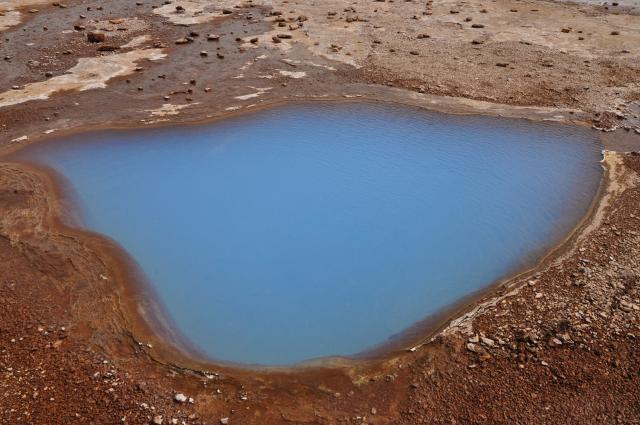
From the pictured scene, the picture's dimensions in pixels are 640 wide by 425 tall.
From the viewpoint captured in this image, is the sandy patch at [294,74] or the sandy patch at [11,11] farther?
the sandy patch at [11,11]

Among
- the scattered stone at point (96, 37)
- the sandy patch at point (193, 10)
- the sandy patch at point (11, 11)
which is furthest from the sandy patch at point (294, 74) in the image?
the sandy patch at point (11, 11)

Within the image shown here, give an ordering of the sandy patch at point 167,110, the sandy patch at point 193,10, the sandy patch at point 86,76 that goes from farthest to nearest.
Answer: the sandy patch at point 193,10
the sandy patch at point 86,76
the sandy patch at point 167,110

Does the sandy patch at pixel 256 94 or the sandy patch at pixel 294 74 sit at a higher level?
the sandy patch at pixel 294 74

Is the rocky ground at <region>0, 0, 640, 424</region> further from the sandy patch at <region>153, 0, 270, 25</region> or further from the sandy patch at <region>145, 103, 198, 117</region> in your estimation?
the sandy patch at <region>153, 0, 270, 25</region>

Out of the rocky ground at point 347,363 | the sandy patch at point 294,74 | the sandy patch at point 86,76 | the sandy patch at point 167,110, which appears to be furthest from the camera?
the sandy patch at point 294,74

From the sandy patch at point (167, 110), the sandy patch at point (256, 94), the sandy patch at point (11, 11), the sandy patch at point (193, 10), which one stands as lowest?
the sandy patch at point (167, 110)

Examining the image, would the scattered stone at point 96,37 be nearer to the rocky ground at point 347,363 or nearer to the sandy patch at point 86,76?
the rocky ground at point 347,363

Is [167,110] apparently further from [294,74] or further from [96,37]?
[96,37]

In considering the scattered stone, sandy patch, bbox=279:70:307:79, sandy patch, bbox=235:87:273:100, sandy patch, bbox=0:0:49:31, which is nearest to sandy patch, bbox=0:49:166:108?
the scattered stone
